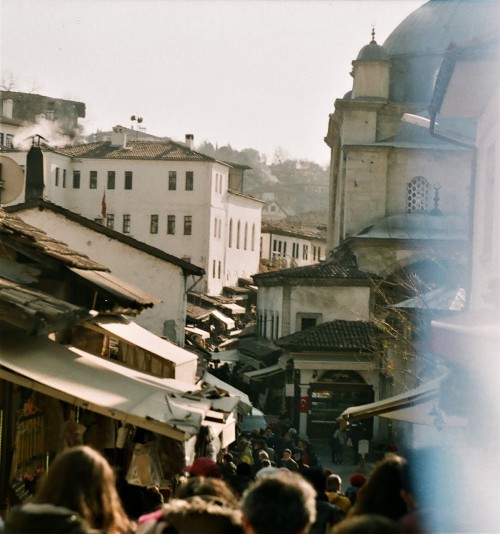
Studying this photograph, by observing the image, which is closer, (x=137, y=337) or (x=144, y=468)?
(x=144, y=468)

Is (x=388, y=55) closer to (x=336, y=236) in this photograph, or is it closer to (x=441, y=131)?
(x=336, y=236)

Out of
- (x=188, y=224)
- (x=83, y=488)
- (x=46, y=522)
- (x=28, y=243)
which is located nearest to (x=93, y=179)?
(x=188, y=224)

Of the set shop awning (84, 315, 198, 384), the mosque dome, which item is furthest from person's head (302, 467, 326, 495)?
the mosque dome

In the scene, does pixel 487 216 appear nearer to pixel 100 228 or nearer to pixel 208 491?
pixel 208 491

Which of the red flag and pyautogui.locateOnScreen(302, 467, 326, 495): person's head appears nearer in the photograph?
pyautogui.locateOnScreen(302, 467, 326, 495): person's head

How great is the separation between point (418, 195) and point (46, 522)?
48585 millimetres

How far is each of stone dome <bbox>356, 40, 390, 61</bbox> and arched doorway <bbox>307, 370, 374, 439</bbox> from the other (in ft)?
60.2

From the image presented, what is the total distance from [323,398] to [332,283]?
7.93m

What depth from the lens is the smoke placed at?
71375 mm

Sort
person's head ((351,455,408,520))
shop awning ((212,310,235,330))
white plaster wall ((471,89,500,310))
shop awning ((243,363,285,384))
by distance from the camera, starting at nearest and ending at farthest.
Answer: person's head ((351,455,408,520)) → white plaster wall ((471,89,500,310)) → shop awning ((243,363,285,384)) → shop awning ((212,310,235,330))

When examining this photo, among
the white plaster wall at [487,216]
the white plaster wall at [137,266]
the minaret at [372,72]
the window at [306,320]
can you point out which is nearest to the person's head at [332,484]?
the white plaster wall at [487,216]

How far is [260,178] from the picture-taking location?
468ft

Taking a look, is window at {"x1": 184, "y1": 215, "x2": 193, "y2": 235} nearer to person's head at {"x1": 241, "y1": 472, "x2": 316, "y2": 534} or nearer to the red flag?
the red flag

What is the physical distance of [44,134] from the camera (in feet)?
261
